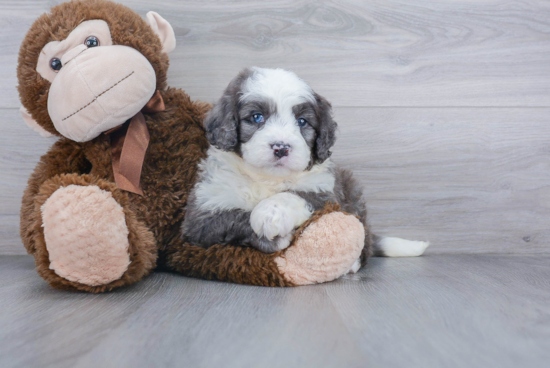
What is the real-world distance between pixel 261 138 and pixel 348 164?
0.85 m

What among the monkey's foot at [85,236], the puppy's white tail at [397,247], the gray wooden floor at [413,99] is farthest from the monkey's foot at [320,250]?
the puppy's white tail at [397,247]

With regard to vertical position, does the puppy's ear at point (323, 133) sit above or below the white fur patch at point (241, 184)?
above

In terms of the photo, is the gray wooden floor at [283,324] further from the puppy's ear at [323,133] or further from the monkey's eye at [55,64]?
the monkey's eye at [55,64]

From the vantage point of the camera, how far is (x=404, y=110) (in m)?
2.23

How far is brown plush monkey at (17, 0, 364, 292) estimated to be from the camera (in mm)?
1379

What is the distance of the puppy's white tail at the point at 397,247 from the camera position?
84.4 inches

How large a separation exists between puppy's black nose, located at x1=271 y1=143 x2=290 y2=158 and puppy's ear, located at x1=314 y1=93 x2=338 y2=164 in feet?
0.68

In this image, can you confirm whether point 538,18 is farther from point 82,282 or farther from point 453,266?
point 82,282

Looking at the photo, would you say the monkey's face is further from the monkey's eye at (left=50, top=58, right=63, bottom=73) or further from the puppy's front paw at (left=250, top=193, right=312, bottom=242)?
the puppy's front paw at (left=250, top=193, right=312, bottom=242)

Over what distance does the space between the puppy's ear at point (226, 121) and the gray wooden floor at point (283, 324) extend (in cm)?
50

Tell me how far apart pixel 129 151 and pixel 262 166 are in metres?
0.50

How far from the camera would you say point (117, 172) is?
5.28 feet

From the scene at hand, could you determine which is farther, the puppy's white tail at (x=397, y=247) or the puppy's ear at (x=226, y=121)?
the puppy's white tail at (x=397, y=247)

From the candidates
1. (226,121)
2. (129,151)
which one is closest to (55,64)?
(129,151)
